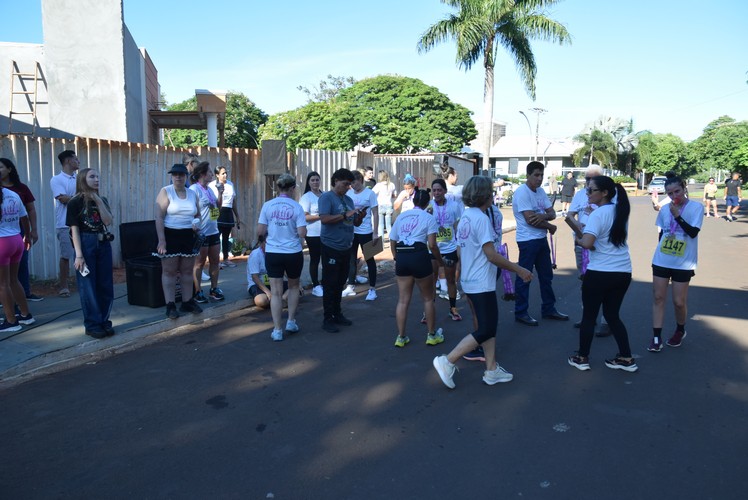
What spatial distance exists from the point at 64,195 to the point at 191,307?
90.7 inches

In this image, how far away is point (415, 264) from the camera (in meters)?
5.58

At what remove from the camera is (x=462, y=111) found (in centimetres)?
3809

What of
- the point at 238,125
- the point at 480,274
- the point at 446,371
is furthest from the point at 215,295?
the point at 238,125

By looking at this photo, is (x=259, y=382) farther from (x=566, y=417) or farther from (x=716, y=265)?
(x=716, y=265)

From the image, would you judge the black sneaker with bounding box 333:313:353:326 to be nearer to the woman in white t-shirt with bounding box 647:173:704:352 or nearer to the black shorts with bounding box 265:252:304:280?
the black shorts with bounding box 265:252:304:280

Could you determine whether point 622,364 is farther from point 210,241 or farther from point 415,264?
point 210,241

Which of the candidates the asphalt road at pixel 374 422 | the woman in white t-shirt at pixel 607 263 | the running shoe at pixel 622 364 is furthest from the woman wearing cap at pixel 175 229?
the running shoe at pixel 622 364

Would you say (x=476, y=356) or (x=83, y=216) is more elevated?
(x=83, y=216)

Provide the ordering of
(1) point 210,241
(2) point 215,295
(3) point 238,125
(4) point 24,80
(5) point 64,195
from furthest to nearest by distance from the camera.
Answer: (3) point 238,125 → (4) point 24,80 → (2) point 215,295 → (1) point 210,241 → (5) point 64,195

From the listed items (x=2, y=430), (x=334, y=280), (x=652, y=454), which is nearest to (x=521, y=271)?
(x=652, y=454)

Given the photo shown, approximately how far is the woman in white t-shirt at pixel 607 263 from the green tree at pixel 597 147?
65783 mm

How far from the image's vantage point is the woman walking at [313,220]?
748cm

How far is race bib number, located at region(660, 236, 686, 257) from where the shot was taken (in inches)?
216

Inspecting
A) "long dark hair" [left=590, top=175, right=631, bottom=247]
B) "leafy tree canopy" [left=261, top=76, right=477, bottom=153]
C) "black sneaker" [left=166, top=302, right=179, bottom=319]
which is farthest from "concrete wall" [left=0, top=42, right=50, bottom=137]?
"leafy tree canopy" [left=261, top=76, right=477, bottom=153]
